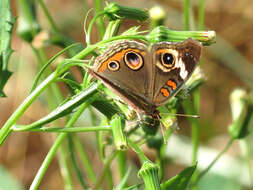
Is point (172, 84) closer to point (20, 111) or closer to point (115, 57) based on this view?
point (115, 57)

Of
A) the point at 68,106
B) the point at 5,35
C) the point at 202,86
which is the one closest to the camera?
the point at 68,106

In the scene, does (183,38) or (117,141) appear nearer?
(117,141)

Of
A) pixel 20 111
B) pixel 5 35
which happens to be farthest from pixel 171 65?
pixel 5 35

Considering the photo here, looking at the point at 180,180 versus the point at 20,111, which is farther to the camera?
the point at 180,180

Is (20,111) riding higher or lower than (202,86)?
higher

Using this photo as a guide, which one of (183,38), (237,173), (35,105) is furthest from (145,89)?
(35,105)

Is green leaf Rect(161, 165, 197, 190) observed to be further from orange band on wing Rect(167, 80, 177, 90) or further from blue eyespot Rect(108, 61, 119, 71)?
blue eyespot Rect(108, 61, 119, 71)

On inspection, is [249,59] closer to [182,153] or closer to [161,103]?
[182,153]

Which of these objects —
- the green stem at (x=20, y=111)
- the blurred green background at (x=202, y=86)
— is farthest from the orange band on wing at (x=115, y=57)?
the blurred green background at (x=202, y=86)
